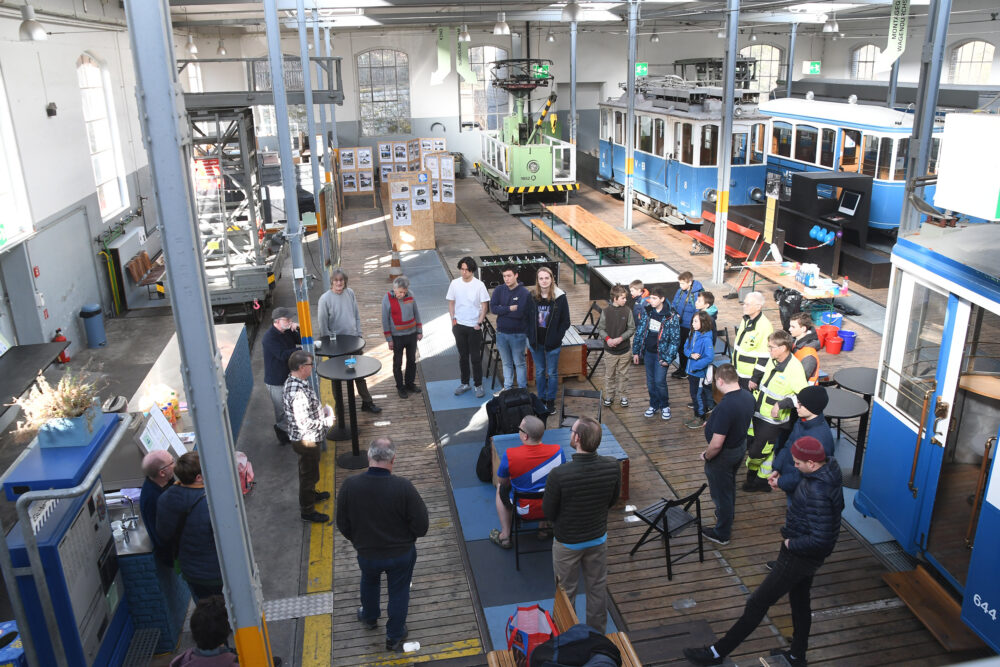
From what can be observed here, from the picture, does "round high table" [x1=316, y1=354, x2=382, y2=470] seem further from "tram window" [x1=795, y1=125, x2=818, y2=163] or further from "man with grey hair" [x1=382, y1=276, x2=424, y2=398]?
"tram window" [x1=795, y1=125, x2=818, y2=163]

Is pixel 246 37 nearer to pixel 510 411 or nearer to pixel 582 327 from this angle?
pixel 582 327

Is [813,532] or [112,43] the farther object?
[112,43]

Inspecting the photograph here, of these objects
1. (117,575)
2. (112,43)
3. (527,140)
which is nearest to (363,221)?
(527,140)

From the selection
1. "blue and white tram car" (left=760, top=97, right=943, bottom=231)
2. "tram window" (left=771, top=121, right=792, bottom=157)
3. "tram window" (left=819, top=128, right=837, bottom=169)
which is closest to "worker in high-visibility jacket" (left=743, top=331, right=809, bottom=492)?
"blue and white tram car" (left=760, top=97, right=943, bottom=231)

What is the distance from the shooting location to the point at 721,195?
1368 cm

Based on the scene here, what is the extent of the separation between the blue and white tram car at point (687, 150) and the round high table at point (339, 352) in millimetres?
10689

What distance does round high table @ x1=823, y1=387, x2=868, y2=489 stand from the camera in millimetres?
7116

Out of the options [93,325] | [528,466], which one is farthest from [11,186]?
[528,466]

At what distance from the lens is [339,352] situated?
8219 mm

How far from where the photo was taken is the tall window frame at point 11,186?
11.0 meters

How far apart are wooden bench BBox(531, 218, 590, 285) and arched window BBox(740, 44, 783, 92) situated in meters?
21.9

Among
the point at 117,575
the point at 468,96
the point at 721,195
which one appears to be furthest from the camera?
the point at 468,96

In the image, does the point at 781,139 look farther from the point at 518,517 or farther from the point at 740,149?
the point at 518,517

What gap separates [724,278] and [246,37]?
24540 millimetres
